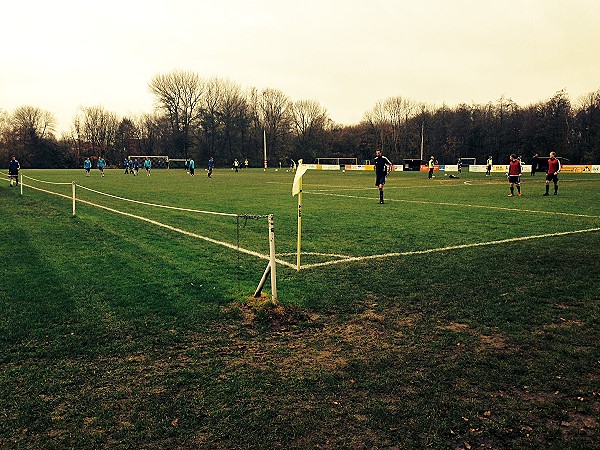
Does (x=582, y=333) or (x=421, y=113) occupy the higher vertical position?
(x=421, y=113)

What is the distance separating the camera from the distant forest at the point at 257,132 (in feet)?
299

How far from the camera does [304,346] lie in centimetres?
518

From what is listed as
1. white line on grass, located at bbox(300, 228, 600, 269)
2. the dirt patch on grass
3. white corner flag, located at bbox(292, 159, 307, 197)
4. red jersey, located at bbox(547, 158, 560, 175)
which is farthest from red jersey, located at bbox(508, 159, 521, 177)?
the dirt patch on grass

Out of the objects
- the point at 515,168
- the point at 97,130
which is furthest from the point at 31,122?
the point at 515,168

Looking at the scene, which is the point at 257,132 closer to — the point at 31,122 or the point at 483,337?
the point at 31,122

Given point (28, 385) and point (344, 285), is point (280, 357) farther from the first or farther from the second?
point (344, 285)

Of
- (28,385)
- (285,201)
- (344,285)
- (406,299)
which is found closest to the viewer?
(28,385)

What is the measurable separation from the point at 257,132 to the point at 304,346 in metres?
106

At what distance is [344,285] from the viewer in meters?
7.52

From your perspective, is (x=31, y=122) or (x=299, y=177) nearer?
(x=299, y=177)

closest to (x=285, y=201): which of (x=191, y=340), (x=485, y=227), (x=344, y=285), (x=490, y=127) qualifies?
(x=485, y=227)

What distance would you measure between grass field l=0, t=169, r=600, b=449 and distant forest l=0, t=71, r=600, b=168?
82092mm

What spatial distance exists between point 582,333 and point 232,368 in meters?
3.89

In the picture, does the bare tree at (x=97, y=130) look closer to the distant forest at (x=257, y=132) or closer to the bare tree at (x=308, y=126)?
the distant forest at (x=257, y=132)
